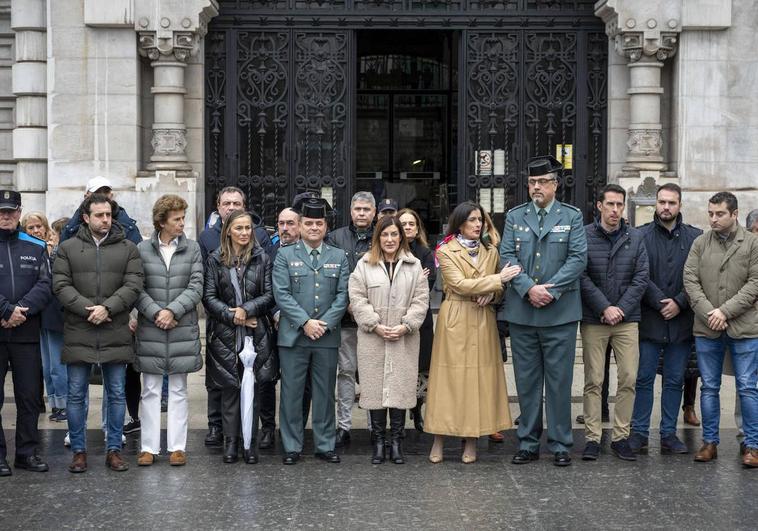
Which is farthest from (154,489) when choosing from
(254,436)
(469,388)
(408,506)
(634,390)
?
(634,390)

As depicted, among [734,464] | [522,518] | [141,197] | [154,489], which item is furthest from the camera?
[141,197]

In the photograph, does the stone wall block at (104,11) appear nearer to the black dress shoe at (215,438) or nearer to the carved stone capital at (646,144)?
the carved stone capital at (646,144)

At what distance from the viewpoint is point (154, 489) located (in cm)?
847

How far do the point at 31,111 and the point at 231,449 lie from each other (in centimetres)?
770

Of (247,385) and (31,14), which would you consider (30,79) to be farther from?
(247,385)

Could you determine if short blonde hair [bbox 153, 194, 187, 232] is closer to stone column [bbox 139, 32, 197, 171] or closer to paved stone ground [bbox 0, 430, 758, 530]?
paved stone ground [bbox 0, 430, 758, 530]

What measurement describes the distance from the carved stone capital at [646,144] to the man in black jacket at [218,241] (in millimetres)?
6300

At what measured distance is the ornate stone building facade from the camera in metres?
15.1

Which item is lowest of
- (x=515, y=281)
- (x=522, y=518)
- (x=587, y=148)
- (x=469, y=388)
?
(x=522, y=518)

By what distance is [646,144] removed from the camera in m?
15.3

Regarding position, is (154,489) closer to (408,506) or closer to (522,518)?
(408,506)

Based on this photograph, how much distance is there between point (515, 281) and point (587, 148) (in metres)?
7.05

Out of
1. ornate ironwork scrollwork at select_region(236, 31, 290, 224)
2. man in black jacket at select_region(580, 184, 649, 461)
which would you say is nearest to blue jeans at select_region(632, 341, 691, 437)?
man in black jacket at select_region(580, 184, 649, 461)

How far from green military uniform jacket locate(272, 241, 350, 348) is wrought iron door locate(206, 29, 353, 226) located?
21.2 feet
